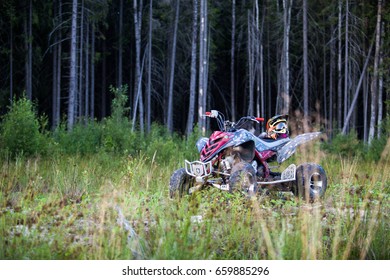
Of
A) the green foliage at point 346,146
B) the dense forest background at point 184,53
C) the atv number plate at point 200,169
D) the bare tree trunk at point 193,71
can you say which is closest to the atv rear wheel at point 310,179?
the atv number plate at point 200,169

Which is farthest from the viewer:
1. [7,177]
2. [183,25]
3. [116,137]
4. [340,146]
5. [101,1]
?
[183,25]

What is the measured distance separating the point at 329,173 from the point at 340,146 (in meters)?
7.60

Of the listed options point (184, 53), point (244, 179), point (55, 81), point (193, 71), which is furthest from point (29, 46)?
point (244, 179)

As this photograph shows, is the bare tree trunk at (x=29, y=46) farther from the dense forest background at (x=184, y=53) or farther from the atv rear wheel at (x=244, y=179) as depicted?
the atv rear wheel at (x=244, y=179)

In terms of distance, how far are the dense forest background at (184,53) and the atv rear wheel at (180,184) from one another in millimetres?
13731

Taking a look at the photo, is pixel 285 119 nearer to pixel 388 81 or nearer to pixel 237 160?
pixel 237 160

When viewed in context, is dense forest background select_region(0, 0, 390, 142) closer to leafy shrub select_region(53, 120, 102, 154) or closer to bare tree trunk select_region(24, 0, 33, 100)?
bare tree trunk select_region(24, 0, 33, 100)

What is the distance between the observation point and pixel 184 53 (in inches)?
1363

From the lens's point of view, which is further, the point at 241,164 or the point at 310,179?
the point at 310,179

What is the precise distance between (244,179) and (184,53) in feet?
94.9

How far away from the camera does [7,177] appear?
684cm

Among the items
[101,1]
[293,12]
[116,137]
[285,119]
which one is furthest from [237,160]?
[293,12]

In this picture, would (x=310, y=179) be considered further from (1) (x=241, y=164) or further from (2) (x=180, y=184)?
(2) (x=180, y=184)

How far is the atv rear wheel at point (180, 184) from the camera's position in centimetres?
709
